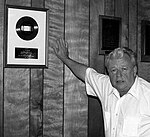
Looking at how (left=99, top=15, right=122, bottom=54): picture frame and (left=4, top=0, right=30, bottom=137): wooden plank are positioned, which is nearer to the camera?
(left=4, top=0, right=30, bottom=137): wooden plank

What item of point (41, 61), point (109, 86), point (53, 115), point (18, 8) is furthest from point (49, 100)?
point (18, 8)

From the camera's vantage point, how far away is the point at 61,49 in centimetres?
241

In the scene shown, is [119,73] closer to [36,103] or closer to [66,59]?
[66,59]

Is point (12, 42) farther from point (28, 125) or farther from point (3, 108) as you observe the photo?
point (28, 125)

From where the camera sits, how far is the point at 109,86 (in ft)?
7.88

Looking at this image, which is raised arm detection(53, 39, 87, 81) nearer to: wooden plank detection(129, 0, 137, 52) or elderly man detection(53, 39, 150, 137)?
elderly man detection(53, 39, 150, 137)

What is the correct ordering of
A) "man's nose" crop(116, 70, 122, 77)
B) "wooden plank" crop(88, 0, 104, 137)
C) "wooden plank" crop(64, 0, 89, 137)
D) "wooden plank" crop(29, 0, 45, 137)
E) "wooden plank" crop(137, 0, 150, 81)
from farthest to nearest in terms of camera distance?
"wooden plank" crop(137, 0, 150, 81), "wooden plank" crop(88, 0, 104, 137), "wooden plank" crop(64, 0, 89, 137), "wooden plank" crop(29, 0, 45, 137), "man's nose" crop(116, 70, 122, 77)

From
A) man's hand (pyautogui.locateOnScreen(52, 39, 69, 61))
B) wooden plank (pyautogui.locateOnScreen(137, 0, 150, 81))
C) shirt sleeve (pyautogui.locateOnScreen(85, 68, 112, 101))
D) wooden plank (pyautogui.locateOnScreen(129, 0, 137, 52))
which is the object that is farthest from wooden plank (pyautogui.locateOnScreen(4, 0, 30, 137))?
wooden plank (pyautogui.locateOnScreen(137, 0, 150, 81))

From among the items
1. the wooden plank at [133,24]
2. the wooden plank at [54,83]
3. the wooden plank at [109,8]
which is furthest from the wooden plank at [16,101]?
the wooden plank at [133,24]

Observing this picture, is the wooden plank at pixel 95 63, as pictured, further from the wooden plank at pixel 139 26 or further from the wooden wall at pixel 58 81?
the wooden plank at pixel 139 26

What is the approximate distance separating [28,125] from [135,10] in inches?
55.2

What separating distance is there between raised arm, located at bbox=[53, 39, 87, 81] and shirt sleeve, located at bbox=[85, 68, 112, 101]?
5 cm

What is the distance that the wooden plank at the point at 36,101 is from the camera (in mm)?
2322

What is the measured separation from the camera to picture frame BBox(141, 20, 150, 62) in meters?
2.82
